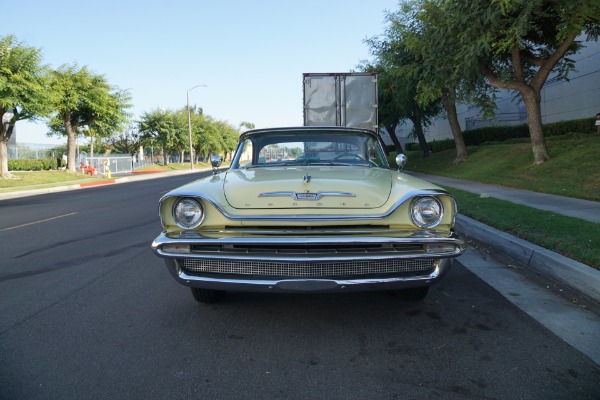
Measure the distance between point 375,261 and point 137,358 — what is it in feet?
5.65

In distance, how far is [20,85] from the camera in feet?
70.0

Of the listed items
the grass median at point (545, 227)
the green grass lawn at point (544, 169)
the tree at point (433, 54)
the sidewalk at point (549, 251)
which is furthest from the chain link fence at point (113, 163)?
the sidewalk at point (549, 251)

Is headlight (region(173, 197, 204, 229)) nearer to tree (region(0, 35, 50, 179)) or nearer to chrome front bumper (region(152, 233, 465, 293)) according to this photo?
chrome front bumper (region(152, 233, 465, 293))

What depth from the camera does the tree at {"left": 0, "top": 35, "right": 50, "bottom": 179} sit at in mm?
21031

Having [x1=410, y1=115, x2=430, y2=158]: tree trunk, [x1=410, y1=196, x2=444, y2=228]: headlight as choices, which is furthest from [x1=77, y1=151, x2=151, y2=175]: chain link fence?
[x1=410, y1=196, x2=444, y2=228]: headlight

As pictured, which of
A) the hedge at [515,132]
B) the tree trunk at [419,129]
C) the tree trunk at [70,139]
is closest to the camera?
the hedge at [515,132]

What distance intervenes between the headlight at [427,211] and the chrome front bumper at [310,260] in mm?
146

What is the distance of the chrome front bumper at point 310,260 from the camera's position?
9.64 feet

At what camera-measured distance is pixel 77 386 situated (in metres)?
2.62

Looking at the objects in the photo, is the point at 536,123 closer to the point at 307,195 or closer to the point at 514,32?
the point at 514,32

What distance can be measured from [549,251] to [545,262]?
0.25m

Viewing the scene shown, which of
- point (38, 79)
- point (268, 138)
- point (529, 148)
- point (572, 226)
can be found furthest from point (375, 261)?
point (38, 79)

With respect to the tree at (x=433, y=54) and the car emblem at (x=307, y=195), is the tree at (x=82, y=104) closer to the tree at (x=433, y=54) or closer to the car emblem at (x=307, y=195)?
the tree at (x=433, y=54)

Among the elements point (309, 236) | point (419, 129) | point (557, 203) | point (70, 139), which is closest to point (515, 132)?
point (419, 129)
